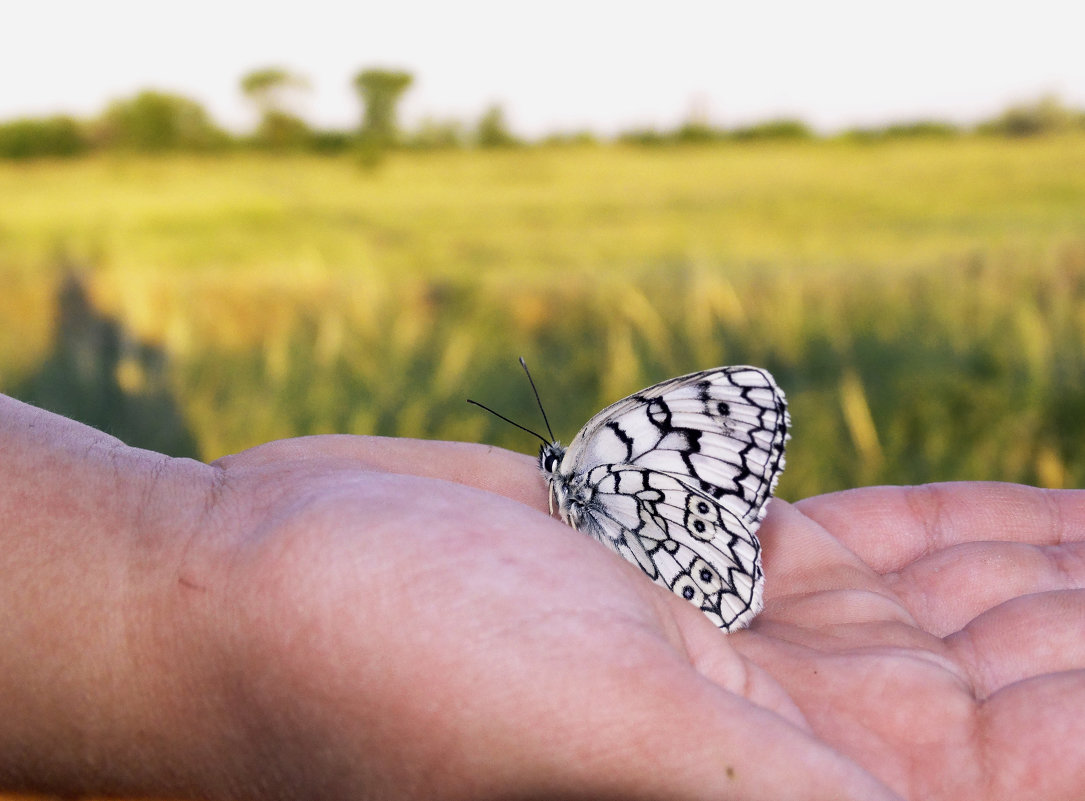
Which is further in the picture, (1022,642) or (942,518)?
(942,518)

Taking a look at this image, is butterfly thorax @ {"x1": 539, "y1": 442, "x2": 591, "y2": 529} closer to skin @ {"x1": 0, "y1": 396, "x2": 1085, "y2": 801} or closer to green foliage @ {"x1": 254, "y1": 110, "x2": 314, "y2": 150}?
skin @ {"x1": 0, "y1": 396, "x2": 1085, "y2": 801}

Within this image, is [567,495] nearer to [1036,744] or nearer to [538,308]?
[1036,744]

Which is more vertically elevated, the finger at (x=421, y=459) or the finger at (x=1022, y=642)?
the finger at (x=421, y=459)

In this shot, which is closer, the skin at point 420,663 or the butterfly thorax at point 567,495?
the skin at point 420,663

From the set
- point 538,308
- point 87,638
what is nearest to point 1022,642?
point 87,638

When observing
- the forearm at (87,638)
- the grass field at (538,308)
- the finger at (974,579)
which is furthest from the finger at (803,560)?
the grass field at (538,308)

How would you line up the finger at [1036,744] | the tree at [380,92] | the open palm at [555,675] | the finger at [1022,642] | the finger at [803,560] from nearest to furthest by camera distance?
the open palm at [555,675] < the finger at [1036,744] < the finger at [1022,642] < the finger at [803,560] < the tree at [380,92]

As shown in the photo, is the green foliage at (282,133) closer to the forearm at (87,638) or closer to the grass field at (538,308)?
the grass field at (538,308)
